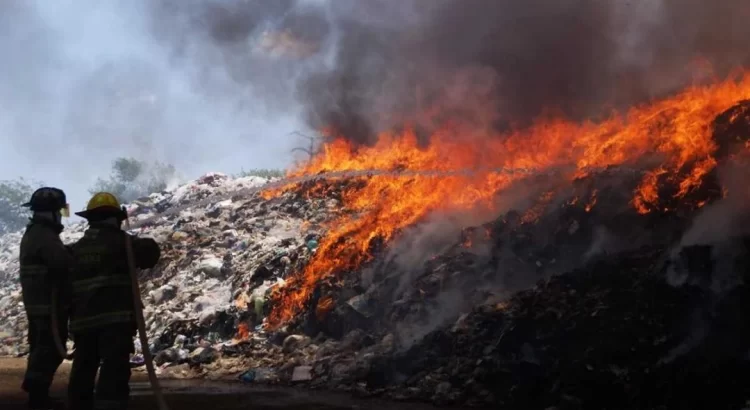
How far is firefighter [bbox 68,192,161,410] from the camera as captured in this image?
184 inches

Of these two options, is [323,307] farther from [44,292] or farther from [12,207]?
[12,207]

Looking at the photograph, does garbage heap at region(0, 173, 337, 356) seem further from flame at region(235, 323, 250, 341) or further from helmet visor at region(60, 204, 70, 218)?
helmet visor at region(60, 204, 70, 218)

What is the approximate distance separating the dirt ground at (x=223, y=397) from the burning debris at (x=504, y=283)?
40cm

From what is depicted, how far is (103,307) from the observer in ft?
15.5

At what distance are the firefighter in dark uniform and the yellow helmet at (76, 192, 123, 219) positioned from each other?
3.88 feet

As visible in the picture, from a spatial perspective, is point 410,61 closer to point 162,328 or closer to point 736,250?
point 162,328

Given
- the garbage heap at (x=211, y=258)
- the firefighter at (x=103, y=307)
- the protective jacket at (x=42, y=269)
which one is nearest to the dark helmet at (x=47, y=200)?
the protective jacket at (x=42, y=269)

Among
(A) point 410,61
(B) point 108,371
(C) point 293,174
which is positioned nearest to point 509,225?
(A) point 410,61

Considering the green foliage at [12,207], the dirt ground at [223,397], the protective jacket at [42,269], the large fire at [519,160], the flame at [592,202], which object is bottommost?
the dirt ground at [223,397]

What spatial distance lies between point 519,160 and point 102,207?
9.24m

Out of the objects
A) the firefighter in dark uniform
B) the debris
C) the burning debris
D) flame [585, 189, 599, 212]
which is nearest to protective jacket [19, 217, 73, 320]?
the firefighter in dark uniform

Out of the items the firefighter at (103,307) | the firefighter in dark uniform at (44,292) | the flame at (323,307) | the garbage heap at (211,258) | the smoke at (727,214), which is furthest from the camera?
the garbage heap at (211,258)

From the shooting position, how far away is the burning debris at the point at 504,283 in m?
Result: 6.70

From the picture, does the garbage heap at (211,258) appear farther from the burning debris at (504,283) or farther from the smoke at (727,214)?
the smoke at (727,214)
